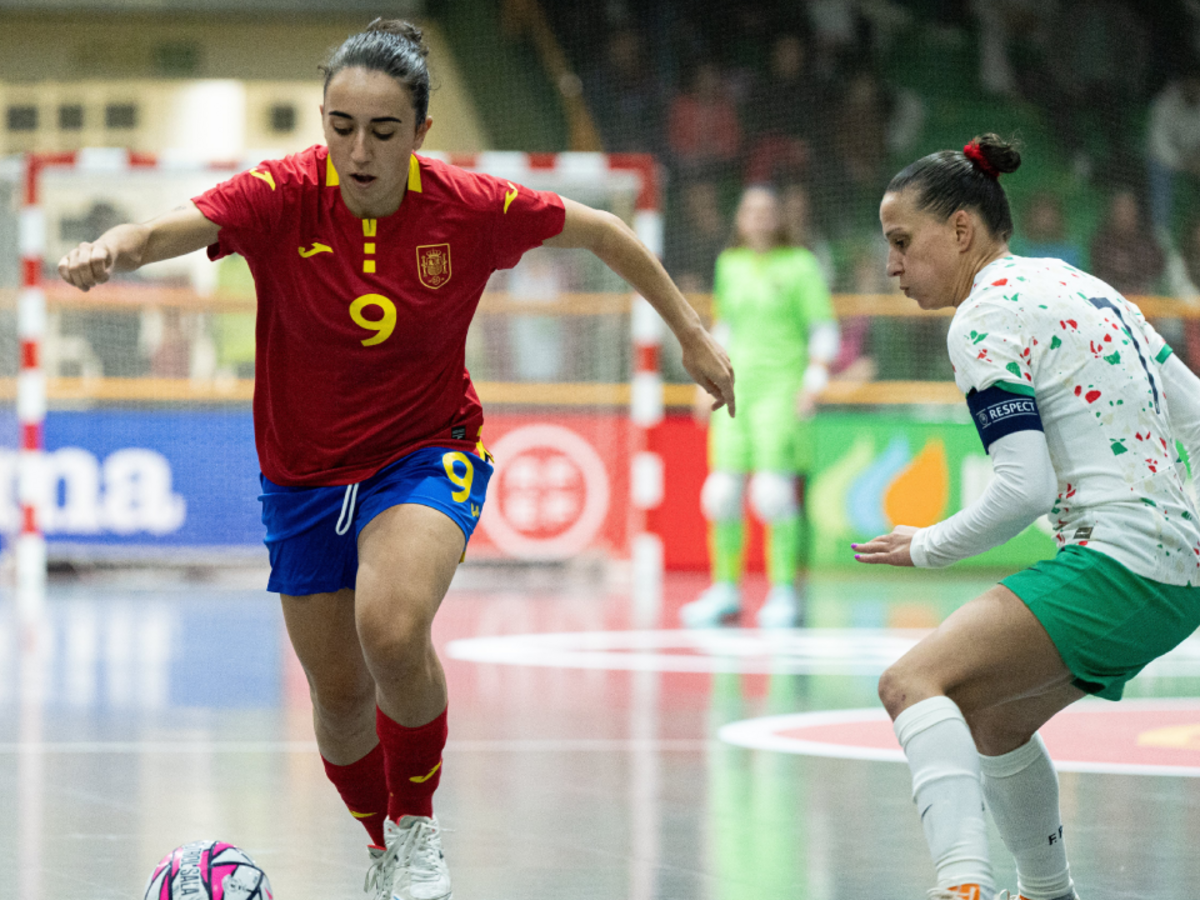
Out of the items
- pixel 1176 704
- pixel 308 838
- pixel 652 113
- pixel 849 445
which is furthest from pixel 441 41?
pixel 308 838

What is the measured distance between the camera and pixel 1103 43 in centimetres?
1656

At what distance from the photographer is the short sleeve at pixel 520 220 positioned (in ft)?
12.0

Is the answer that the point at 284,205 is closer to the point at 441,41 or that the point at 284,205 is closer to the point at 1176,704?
the point at 1176,704

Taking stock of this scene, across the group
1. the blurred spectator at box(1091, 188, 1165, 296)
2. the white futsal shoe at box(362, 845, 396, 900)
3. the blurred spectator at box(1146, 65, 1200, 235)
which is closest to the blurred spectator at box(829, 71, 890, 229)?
the blurred spectator at box(1091, 188, 1165, 296)

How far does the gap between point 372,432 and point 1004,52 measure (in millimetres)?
14322

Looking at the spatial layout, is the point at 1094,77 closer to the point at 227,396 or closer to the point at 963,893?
the point at 227,396

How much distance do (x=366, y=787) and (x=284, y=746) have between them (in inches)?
74.3

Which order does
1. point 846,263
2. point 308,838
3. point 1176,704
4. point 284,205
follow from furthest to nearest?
point 846,263
point 1176,704
point 308,838
point 284,205

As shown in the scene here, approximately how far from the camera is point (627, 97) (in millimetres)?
16656

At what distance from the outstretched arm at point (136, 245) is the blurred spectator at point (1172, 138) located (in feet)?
42.1

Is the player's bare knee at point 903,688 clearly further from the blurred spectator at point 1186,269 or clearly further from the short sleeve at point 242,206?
the blurred spectator at point 1186,269

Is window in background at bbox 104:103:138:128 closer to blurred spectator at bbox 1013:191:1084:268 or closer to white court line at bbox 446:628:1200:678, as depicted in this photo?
blurred spectator at bbox 1013:191:1084:268

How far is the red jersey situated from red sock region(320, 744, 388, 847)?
0.65m

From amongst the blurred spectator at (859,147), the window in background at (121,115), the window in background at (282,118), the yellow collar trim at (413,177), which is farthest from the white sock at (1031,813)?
the window in background at (121,115)
